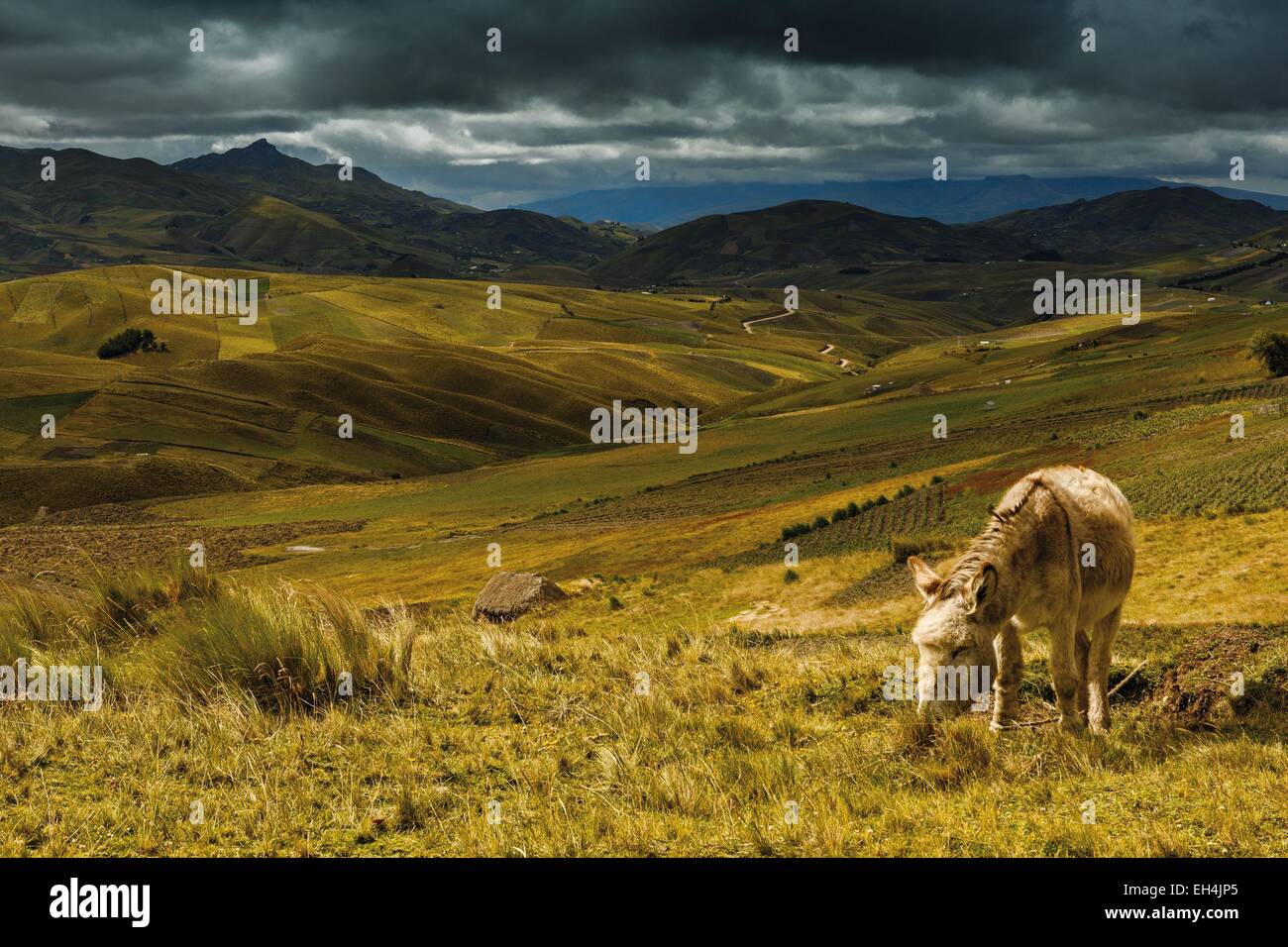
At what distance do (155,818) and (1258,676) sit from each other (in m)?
11.8

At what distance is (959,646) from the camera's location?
8.62 metres

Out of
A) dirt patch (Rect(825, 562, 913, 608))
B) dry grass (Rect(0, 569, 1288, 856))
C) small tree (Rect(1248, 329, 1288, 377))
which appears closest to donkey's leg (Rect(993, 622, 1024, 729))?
Result: dry grass (Rect(0, 569, 1288, 856))

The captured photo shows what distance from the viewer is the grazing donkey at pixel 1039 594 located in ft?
28.4

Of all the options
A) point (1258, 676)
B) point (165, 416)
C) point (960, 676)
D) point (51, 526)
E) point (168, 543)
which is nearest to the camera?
point (960, 676)

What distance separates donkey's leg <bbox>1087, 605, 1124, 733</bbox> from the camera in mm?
10039

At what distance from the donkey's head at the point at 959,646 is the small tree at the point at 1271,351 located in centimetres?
10594

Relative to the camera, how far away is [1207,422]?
61.3m

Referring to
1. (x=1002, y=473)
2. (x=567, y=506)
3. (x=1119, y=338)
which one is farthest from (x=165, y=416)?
(x=1119, y=338)

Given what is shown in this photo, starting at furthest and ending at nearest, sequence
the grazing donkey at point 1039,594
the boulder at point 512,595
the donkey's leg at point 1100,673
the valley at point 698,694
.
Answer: the boulder at point 512,595 → the donkey's leg at point 1100,673 → the grazing donkey at point 1039,594 → the valley at point 698,694

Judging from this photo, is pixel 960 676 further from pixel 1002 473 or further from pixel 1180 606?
pixel 1002 473

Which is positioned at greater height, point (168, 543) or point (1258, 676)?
point (1258, 676)

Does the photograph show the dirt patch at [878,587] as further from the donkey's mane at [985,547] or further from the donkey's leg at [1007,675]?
the donkey's mane at [985,547]

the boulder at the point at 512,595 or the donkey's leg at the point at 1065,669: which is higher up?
the donkey's leg at the point at 1065,669

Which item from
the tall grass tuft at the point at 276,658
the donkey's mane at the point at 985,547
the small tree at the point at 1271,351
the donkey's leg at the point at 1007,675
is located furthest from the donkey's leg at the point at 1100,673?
the small tree at the point at 1271,351
